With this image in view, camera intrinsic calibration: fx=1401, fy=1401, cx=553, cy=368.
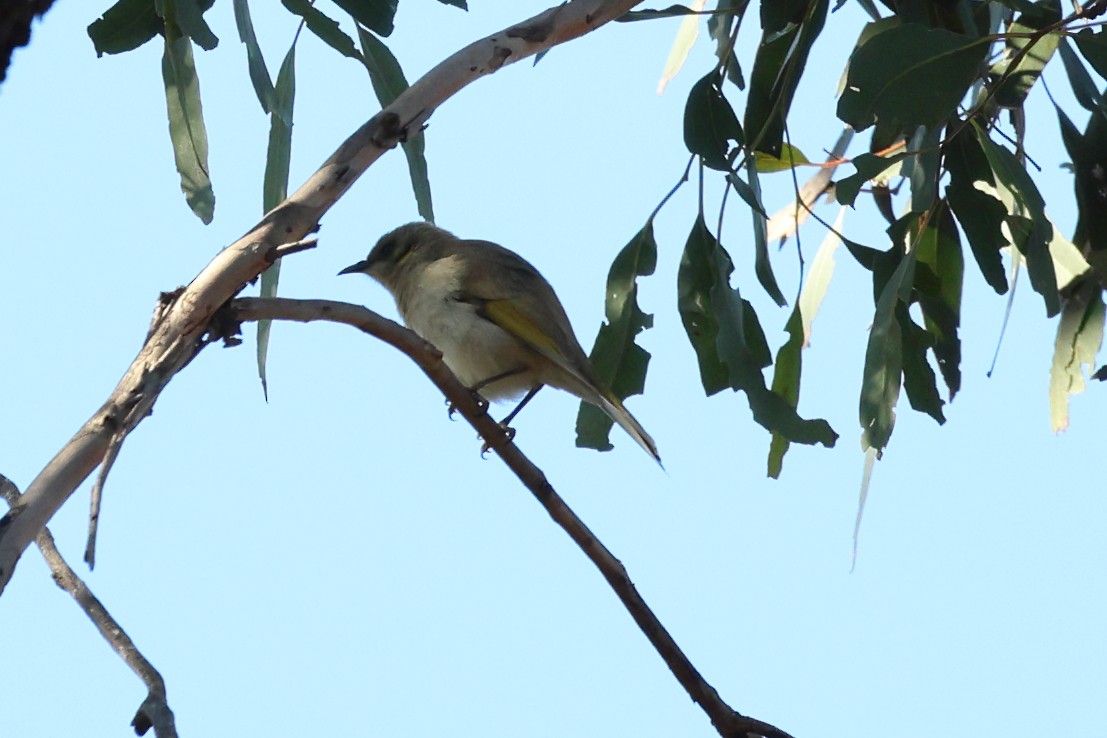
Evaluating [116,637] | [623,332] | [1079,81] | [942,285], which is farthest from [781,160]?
[116,637]

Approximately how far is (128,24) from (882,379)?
197 centimetres

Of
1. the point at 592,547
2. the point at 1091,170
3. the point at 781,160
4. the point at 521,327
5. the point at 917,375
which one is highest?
the point at 781,160

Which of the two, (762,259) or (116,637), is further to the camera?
(762,259)

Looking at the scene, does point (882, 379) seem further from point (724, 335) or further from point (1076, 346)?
point (1076, 346)

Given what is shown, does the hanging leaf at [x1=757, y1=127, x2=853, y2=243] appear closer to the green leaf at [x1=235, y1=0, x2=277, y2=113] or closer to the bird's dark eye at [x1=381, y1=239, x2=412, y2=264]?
the bird's dark eye at [x1=381, y1=239, x2=412, y2=264]

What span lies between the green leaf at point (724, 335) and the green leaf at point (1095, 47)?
1.02 metres

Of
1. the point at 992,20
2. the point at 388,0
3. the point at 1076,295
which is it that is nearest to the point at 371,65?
the point at 388,0

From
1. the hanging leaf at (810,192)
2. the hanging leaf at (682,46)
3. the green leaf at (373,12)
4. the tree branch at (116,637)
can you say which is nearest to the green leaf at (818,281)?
the hanging leaf at (810,192)

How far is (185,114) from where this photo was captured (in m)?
3.27

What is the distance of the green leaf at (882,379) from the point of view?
3.40 m

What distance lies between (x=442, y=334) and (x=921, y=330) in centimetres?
141

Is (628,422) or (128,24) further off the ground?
(128,24)

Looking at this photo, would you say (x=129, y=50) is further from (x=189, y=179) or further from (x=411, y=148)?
(x=411, y=148)

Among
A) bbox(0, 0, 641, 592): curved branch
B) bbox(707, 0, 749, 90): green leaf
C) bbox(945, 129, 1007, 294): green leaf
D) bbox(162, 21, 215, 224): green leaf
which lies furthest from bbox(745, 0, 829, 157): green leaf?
bbox(162, 21, 215, 224): green leaf
